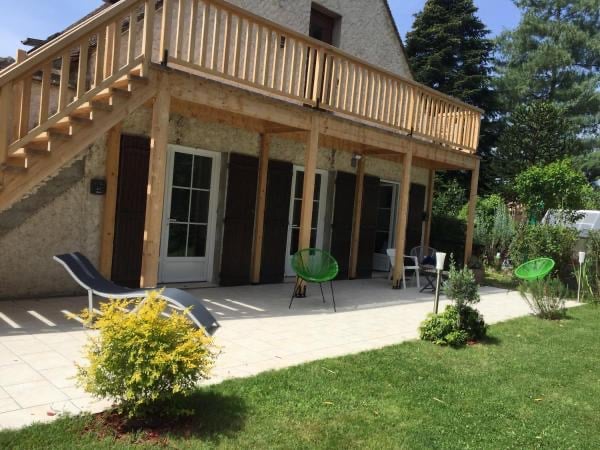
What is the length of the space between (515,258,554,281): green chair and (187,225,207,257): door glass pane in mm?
5109

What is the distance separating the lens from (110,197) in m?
6.29

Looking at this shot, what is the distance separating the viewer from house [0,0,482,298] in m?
4.98

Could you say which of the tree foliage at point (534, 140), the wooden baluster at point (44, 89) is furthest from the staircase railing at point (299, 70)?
the tree foliage at point (534, 140)

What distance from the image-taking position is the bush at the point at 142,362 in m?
2.67

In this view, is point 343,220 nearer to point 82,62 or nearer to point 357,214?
point 357,214

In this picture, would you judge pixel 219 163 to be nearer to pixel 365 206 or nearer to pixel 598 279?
pixel 365 206

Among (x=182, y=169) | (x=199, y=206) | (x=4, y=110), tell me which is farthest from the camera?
(x=199, y=206)

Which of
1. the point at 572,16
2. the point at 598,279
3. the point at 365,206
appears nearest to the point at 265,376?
the point at 365,206

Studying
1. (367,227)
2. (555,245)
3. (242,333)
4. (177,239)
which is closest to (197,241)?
(177,239)

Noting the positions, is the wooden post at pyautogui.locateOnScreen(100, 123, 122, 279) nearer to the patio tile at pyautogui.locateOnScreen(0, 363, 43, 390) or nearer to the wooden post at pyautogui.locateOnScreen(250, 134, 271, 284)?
the wooden post at pyautogui.locateOnScreen(250, 134, 271, 284)

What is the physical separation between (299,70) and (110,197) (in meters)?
2.98

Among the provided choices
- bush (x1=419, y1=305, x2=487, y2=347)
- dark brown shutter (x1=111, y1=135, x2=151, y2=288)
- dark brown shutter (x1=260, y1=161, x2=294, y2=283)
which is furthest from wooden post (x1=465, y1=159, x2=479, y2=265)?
dark brown shutter (x1=111, y1=135, x2=151, y2=288)

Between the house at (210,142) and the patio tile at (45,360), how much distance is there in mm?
1409

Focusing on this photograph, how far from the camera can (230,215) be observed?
25.4 feet
